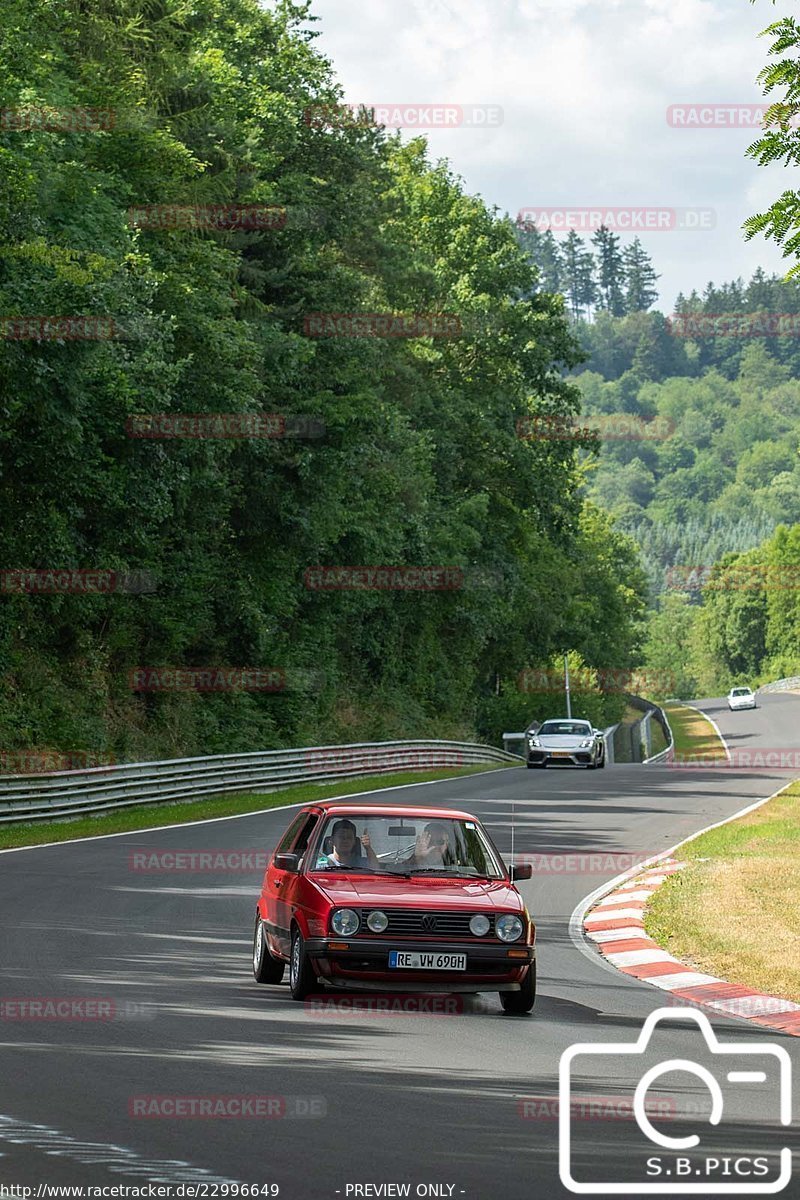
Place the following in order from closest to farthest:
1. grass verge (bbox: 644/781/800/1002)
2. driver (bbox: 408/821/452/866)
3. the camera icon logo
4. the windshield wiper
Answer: the camera icon logo < the windshield wiper < driver (bbox: 408/821/452/866) < grass verge (bbox: 644/781/800/1002)

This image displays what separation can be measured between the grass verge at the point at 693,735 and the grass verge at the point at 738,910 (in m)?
50.7

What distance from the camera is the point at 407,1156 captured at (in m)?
6.72

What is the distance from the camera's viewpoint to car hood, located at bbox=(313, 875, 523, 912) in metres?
11.0

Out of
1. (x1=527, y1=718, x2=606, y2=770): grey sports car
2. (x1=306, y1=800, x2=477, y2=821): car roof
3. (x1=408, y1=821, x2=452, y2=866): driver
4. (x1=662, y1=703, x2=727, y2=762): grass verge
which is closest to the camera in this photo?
(x1=408, y1=821, x2=452, y2=866): driver

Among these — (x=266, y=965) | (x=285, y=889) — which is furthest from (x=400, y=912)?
(x=266, y=965)

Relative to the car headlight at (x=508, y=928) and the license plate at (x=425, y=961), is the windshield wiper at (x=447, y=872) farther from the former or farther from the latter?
the license plate at (x=425, y=961)

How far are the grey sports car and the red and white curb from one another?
28.1m

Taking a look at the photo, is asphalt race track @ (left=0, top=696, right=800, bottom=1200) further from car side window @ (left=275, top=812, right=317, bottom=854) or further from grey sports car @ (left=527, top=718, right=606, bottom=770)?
grey sports car @ (left=527, top=718, right=606, bottom=770)

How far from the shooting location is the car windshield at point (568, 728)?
4880cm

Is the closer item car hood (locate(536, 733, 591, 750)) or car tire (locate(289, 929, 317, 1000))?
car tire (locate(289, 929, 317, 1000))

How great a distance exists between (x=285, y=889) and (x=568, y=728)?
37.8 metres

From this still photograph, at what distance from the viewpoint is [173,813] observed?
31422 millimetres

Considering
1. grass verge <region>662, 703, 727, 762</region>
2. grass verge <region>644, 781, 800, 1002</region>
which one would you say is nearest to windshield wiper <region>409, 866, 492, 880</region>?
grass verge <region>644, 781, 800, 1002</region>

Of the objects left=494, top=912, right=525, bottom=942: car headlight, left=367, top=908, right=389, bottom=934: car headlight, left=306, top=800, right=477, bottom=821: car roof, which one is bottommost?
left=494, top=912, right=525, bottom=942: car headlight
